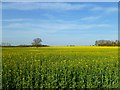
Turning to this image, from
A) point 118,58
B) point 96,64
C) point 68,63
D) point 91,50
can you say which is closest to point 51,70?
point 68,63

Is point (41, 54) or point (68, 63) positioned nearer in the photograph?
point (68, 63)

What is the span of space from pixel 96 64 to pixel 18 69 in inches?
62.2

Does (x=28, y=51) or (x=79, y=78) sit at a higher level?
(x=28, y=51)

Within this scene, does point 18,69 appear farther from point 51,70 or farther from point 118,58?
point 118,58

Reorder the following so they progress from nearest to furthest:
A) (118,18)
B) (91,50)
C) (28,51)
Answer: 1. (118,18)
2. (28,51)
3. (91,50)

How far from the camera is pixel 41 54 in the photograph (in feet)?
24.1

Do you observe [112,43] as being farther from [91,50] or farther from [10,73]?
[10,73]

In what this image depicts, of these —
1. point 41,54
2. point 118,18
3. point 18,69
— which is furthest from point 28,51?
point 118,18

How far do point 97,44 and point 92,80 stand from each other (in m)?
1.54

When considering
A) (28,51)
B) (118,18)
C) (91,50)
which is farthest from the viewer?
(91,50)

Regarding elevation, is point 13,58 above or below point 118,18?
below

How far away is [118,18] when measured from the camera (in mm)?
6949

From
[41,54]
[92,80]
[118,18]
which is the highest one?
[118,18]

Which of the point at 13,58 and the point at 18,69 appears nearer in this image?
the point at 18,69
